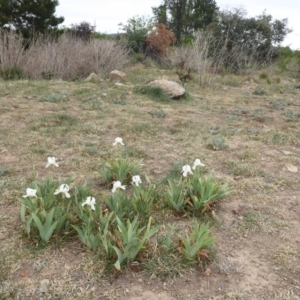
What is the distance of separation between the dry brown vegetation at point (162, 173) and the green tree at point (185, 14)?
1859cm

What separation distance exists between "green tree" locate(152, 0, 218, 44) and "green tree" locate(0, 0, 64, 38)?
1053cm

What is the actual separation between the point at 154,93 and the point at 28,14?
34.2 feet

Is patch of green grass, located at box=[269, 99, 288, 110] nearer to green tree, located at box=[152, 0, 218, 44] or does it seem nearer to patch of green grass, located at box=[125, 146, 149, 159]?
patch of green grass, located at box=[125, 146, 149, 159]

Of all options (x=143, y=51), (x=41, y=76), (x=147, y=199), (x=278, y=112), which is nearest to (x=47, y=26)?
(x=143, y=51)

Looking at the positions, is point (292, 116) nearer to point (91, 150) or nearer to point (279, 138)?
point (279, 138)

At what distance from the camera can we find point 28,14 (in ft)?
46.7

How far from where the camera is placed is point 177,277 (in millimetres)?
1709

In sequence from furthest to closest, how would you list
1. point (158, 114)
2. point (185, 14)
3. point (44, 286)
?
point (185, 14), point (158, 114), point (44, 286)

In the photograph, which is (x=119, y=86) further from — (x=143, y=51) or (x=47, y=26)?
(x=143, y=51)

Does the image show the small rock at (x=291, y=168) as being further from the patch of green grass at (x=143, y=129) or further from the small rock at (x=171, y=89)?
the small rock at (x=171, y=89)

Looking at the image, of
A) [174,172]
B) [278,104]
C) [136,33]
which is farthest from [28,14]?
[174,172]

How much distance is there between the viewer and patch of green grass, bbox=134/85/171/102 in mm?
6446

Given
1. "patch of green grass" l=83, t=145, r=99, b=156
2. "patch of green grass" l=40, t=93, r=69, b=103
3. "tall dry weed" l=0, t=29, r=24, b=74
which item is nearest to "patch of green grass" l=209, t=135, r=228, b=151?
"patch of green grass" l=83, t=145, r=99, b=156

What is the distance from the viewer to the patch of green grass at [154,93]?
21.1ft
